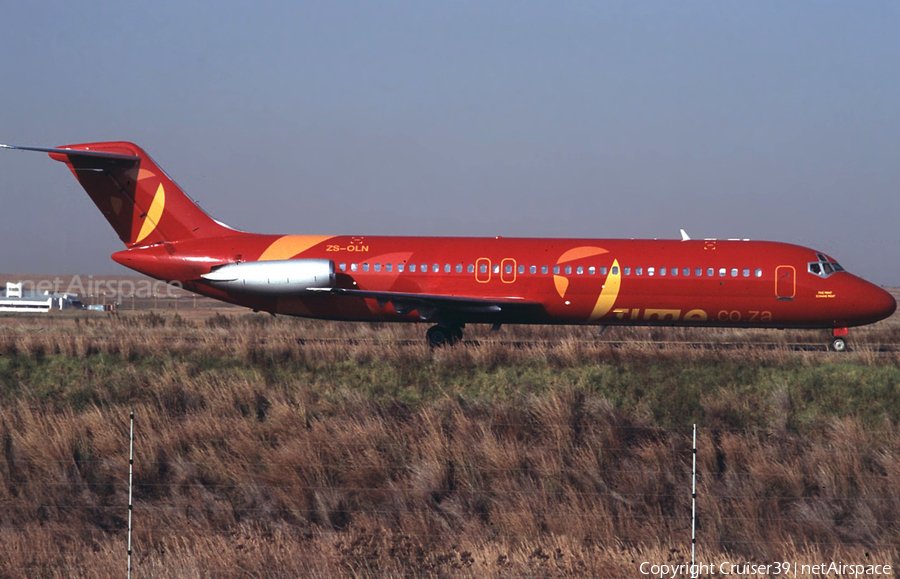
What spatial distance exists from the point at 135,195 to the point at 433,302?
934 centimetres

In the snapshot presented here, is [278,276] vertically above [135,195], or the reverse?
Result: [135,195]

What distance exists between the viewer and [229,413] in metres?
15.8

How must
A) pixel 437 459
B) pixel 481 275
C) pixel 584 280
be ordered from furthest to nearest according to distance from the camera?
pixel 481 275 < pixel 584 280 < pixel 437 459

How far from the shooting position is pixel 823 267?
24.6 metres

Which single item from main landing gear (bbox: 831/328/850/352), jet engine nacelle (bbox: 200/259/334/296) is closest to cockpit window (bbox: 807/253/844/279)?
main landing gear (bbox: 831/328/850/352)

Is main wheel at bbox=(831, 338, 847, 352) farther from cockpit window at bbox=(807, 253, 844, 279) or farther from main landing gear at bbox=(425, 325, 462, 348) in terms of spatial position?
main landing gear at bbox=(425, 325, 462, 348)

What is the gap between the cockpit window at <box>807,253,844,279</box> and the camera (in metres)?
24.5

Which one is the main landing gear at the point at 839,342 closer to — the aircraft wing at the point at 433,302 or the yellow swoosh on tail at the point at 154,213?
the aircraft wing at the point at 433,302

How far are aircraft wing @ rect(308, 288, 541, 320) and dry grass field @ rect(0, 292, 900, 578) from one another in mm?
3134

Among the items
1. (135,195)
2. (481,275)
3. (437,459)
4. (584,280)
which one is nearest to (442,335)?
(481,275)

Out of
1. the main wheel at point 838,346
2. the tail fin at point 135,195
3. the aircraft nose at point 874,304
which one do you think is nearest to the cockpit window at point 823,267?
the aircraft nose at point 874,304

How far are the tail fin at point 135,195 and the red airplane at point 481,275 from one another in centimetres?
3

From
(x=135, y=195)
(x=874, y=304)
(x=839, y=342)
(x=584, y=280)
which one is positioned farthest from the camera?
(x=135, y=195)

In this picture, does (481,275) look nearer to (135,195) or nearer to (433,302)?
(433,302)
